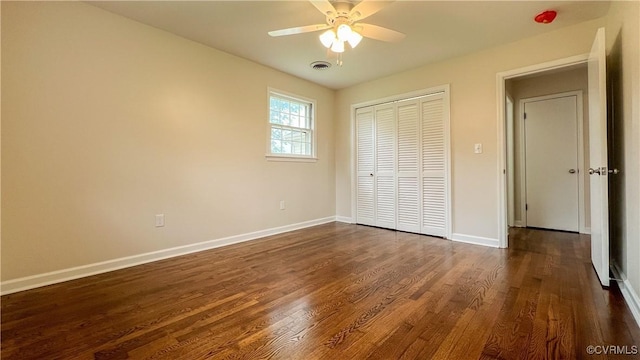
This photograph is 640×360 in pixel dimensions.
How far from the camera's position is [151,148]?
279 centimetres

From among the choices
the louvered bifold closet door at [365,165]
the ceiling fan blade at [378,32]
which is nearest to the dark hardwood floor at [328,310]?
the louvered bifold closet door at [365,165]

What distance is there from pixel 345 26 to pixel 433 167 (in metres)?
2.36

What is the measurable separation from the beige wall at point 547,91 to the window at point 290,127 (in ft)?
10.7

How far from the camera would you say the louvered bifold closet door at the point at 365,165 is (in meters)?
4.53

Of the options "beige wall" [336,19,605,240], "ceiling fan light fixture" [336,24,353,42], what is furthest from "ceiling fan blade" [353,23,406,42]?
"beige wall" [336,19,605,240]

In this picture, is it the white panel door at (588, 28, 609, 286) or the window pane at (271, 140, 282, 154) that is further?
the window pane at (271, 140, 282, 154)

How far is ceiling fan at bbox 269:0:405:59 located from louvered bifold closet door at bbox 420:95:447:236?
5.49 feet

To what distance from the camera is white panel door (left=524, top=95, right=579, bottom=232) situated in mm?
4000

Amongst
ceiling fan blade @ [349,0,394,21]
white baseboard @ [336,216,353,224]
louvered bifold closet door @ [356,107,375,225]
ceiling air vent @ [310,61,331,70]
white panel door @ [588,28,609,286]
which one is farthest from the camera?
white baseboard @ [336,216,353,224]

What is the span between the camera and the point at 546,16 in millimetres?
2518

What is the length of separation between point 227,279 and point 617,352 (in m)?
2.42

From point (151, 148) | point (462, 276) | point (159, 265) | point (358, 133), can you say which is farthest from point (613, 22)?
point (159, 265)

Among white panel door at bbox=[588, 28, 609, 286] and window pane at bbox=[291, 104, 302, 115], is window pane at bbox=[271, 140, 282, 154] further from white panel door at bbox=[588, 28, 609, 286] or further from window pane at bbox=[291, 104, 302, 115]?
white panel door at bbox=[588, 28, 609, 286]

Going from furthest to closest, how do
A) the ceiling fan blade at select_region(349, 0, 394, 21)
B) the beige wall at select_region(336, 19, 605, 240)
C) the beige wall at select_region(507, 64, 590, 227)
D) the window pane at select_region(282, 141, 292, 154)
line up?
the window pane at select_region(282, 141, 292, 154) → the beige wall at select_region(507, 64, 590, 227) → the beige wall at select_region(336, 19, 605, 240) → the ceiling fan blade at select_region(349, 0, 394, 21)
